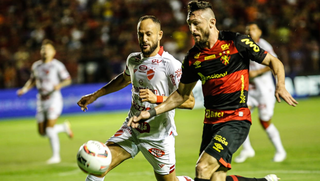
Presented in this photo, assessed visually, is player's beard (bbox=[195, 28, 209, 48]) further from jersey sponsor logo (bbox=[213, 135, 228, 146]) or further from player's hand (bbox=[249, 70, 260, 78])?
player's hand (bbox=[249, 70, 260, 78])

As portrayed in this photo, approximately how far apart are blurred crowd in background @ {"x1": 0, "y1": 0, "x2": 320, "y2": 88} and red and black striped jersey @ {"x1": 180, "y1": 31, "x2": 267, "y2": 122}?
47.1ft

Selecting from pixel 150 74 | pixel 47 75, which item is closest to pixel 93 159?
pixel 150 74

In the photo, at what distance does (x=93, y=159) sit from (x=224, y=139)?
4.51 ft

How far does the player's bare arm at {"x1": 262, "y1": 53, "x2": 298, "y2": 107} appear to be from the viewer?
441 cm

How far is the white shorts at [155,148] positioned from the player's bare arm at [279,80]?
1482 millimetres

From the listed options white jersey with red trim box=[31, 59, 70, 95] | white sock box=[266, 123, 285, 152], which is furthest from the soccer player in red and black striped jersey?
white jersey with red trim box=[31, 59, 70, 95]

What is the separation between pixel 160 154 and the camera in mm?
5297

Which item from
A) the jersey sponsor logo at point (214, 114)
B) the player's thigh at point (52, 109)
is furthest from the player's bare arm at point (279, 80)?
the player's thigh at point (52, 109)

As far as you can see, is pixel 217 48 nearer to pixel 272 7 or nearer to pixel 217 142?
pixel 217 142

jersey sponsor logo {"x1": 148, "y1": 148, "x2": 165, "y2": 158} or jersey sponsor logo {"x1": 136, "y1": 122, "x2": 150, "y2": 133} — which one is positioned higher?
jersey sponsor logo {"x1": 136, "y1": 122, "x2": 150, "y2": 133}

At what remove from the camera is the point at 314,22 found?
21938 millimetres

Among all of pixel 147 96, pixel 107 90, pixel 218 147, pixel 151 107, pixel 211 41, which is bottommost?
pixel 218 147

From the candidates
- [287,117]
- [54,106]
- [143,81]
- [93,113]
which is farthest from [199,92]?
[143,81]

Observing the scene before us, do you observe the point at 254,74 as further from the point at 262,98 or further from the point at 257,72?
the point at 262,98
